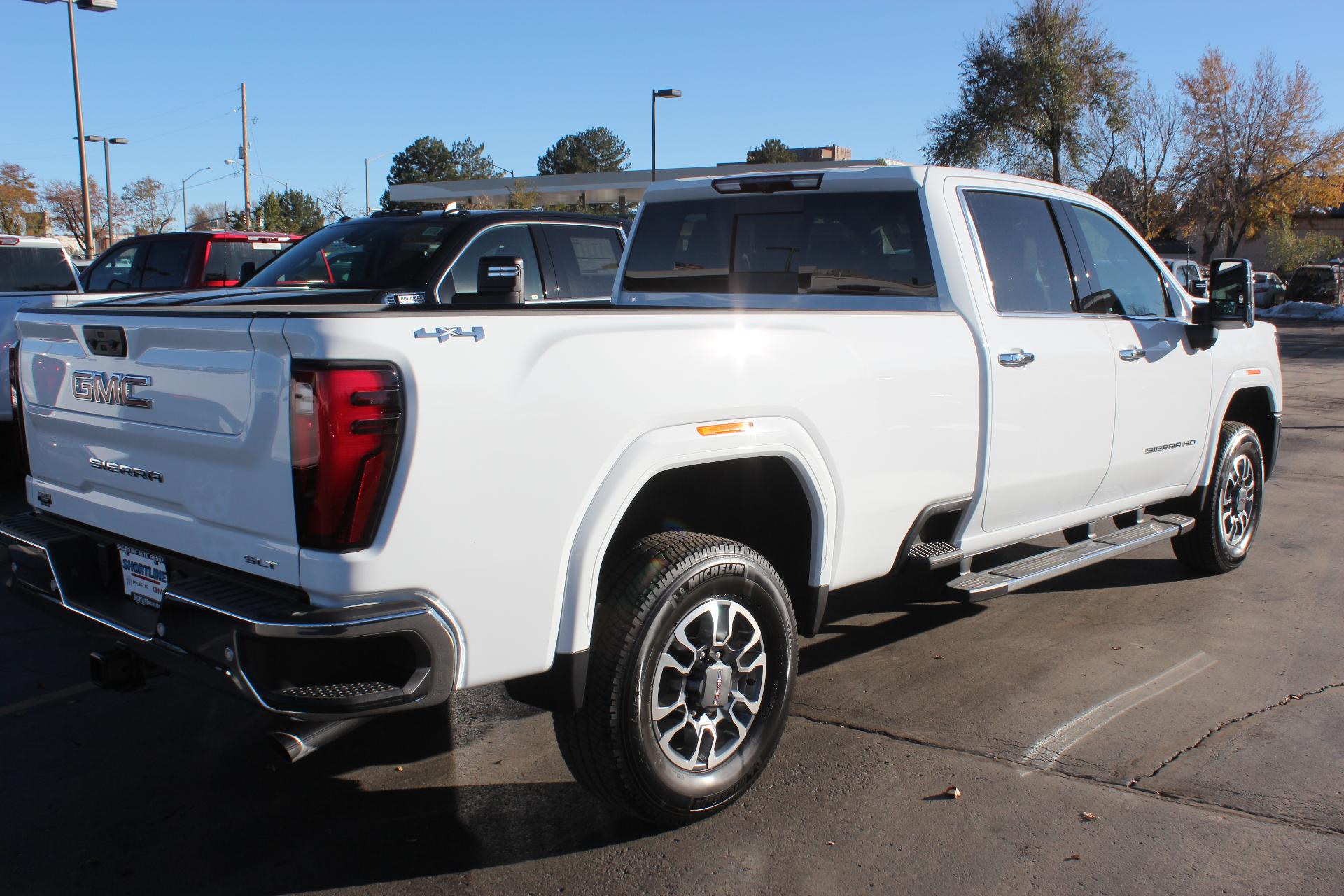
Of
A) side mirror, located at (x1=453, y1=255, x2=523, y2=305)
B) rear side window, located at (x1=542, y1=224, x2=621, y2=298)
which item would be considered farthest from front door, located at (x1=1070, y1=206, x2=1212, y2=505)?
rear side window, located at (x1=542, y1=224, x2=621, y2=298)

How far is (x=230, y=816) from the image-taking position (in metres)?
3.59

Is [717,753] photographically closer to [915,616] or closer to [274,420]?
[274,420]

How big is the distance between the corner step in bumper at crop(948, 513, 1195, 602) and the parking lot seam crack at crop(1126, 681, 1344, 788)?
0.84m

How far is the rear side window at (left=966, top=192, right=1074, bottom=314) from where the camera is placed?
4.82 meters

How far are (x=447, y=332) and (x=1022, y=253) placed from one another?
3132 mm

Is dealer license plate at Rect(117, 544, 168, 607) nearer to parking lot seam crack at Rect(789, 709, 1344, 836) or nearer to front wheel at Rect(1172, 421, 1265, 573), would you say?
parking lot seam crack at Rect(789, 709, 1344, 836)

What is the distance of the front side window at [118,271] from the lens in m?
12.7

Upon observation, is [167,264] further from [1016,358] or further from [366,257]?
[1016,358]

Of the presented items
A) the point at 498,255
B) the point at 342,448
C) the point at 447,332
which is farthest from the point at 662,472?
the point at 498,255

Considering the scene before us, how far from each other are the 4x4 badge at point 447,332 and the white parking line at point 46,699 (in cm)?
289

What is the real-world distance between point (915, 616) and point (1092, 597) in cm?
114

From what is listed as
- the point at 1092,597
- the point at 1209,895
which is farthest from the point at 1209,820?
the point at 1092,597

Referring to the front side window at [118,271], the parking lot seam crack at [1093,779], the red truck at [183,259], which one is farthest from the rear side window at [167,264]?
the parking lot seam crack at [1093,779]

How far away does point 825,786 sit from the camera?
3.82 m
